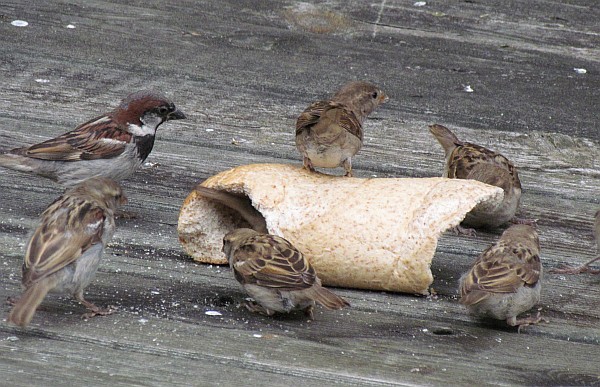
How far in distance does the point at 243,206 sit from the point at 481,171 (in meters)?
1.57

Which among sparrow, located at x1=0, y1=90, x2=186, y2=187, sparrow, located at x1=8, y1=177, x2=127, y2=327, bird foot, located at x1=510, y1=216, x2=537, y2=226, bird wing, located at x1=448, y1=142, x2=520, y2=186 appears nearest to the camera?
sparrow, located at x1=8, y1=177, x2=127, y2=327

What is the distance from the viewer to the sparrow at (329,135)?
4.72 m

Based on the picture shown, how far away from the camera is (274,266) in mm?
A: 3785

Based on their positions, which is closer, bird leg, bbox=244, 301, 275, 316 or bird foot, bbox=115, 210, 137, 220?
bird leg, bbox=244, 301, 275, 316

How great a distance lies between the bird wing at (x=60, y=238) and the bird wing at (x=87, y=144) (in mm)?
934

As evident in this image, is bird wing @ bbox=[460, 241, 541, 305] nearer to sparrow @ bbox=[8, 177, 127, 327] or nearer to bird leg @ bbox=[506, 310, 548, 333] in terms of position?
bird leg @ bbox=[506, 310, 548, 333]

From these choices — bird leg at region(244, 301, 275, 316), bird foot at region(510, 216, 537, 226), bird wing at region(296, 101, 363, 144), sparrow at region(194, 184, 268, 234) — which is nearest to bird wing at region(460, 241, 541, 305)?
bird foot at region(510, 216, 537, 226)

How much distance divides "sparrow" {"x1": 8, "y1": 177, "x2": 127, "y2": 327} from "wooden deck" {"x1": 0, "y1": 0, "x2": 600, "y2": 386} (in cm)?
7

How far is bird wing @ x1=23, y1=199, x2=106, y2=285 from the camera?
3463 mm

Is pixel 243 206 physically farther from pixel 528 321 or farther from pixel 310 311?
pixel 528 321

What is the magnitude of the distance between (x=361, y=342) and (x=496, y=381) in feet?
1.45

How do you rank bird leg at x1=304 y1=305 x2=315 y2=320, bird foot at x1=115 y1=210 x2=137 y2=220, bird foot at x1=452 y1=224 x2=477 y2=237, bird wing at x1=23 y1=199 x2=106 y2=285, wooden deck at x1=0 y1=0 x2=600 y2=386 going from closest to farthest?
wooden deck at x1=0 y1=0 x2=600 y2=386 → bird wing at x1=23 y1=199 x2=106 y2=285 → bird leg at x1=304 y1=305 x2=315 y2=320 → bird foot at x1=115 y1=210 x2=137 y2=220 → bird foot at x1=452 y1=224 x2=477 y2=237

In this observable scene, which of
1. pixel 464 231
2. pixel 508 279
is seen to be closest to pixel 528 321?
pixel 508 279

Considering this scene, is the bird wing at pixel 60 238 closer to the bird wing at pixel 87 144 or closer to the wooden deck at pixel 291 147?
the wooden deck at pixel 291 147
